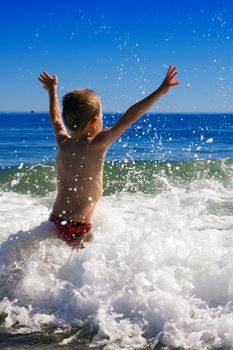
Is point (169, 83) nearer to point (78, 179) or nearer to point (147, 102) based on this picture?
point (147, 102)

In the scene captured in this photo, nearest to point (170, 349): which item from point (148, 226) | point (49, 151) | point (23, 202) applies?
point (148, 226)

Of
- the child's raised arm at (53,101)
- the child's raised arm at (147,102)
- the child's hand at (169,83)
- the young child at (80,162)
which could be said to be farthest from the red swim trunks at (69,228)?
the child's hand at (169,83)

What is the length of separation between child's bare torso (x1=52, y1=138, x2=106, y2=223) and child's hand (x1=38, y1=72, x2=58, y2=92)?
69 centimetres

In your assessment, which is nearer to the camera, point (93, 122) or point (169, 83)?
point (169, 83)

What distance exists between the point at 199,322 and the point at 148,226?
63.2 inches

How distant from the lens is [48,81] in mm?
5223

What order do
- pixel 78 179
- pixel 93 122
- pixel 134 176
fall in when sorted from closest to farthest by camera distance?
1. pixel 93 122
2. pixel 78 179
3. pixel 134 176

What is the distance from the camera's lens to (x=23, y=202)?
10023 mm

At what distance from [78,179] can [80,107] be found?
67cm

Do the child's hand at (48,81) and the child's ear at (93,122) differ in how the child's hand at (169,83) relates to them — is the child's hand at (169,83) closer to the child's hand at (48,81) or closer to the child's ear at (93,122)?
the child's ear at (93,122)

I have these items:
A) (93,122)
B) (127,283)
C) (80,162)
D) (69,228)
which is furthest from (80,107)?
(127,283)

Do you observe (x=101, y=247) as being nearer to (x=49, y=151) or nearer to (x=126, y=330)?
(x=126, y=330)

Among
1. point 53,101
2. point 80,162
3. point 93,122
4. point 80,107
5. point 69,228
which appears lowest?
point 69,228

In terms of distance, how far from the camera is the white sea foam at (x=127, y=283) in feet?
12.4
